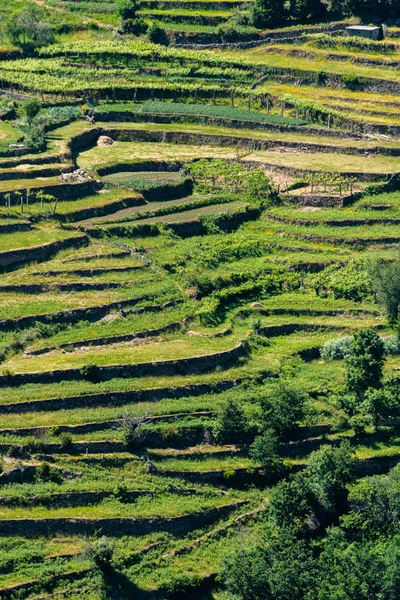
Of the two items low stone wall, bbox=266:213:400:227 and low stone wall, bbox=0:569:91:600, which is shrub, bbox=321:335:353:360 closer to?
low stone wall, bbox=266:213:400:227

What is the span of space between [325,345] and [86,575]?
29006mm

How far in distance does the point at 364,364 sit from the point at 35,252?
27.7 metres

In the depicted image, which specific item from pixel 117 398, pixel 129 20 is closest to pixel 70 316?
pixel 117 398

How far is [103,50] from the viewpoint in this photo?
5827 inches

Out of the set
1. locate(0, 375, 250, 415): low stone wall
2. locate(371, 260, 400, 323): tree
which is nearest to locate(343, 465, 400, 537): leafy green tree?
locate(0, 375, 250, 415): low stone wall

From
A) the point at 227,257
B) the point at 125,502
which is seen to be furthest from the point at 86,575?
the point at 227,257

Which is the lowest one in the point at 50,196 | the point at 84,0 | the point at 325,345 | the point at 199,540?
the point at 199,540

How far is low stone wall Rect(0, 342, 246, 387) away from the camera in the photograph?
91.7 metres

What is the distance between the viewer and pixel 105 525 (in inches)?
3307

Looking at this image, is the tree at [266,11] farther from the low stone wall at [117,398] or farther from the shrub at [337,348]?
the low stone wall at [117,398]

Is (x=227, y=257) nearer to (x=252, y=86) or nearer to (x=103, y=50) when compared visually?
(x=252, y=86)

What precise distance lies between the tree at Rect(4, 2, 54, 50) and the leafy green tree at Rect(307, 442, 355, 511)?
77.6m

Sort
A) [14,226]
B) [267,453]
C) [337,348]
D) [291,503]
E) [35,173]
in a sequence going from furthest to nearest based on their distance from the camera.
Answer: [35,173] < [14,226] < [337,348] < [267,453] < [291,503]

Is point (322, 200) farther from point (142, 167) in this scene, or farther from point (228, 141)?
point (142, 167)
